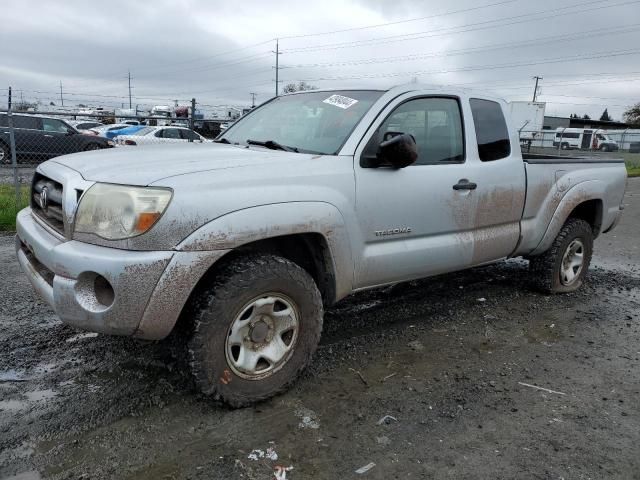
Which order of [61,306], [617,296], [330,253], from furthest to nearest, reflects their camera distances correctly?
1. [617,296]
2. [330,253]
3. [61,306]

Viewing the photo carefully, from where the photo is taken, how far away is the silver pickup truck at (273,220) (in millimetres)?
2600

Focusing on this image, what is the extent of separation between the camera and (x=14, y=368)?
134 inches

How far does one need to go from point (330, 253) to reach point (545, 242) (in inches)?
102

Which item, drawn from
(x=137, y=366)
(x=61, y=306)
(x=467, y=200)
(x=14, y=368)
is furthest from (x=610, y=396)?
(x=14, y=368)

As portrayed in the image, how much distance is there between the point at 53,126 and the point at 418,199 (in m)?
15.3

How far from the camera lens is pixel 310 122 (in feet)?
12.3

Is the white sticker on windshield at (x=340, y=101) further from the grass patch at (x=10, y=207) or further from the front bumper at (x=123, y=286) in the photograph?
the grass patch at (x=10, y=207)

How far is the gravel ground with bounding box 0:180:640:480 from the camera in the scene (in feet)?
8.34

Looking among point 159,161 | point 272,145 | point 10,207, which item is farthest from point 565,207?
point 10,207

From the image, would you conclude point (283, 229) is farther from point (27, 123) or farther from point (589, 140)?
point (589, 140)

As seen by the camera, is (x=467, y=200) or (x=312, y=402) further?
(x=467, y=200)

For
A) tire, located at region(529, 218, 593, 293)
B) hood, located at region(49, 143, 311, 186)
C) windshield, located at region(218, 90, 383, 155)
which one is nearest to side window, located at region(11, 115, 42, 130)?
windshield, located at region(218, 90, 383, 155)

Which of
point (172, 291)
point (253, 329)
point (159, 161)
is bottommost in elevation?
point (253, 329)

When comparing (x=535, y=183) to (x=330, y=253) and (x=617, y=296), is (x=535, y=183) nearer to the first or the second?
(x=617, y=296)
